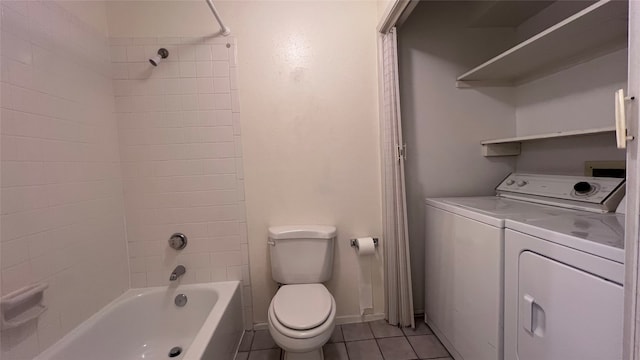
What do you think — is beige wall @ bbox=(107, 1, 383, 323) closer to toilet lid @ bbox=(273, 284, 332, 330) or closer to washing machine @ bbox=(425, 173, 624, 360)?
toilet lid @ bbox=(273, 284, 332, 330)

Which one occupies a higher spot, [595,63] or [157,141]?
[595,63]

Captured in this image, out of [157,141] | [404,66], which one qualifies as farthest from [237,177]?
[404,66]

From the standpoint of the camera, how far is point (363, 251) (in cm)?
174

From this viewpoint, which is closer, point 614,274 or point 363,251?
point 614,274

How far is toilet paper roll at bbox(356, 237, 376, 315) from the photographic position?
1.75 m

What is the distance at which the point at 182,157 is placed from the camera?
1728 millimetres

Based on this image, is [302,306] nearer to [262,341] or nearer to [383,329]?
[262,341]

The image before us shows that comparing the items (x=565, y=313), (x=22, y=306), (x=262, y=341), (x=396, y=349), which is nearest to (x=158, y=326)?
(x=262, y=341)

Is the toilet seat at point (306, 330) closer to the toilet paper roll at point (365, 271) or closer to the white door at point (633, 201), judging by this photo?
the toilet paper roll at point (365, 271)

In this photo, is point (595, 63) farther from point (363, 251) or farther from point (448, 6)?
→ point (363, 251)

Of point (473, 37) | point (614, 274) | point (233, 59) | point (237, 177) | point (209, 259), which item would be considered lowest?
point (209, 259)

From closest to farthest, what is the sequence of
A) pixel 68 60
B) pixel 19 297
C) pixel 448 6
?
pixel 19 297, pixel 68 60, pixel 448 6

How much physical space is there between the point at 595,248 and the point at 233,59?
6.49 feet

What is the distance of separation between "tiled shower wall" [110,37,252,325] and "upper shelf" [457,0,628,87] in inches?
66.9
